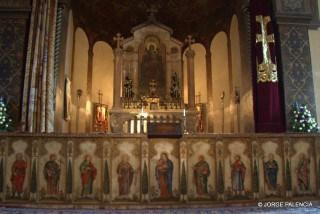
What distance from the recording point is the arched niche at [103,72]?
17.5 metres

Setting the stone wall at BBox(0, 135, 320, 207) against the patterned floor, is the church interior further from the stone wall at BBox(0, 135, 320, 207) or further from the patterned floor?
the patterned floor

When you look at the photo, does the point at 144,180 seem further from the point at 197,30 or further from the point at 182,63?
the point at 197,30

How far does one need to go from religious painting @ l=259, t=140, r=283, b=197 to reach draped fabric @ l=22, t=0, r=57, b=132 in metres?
5.83

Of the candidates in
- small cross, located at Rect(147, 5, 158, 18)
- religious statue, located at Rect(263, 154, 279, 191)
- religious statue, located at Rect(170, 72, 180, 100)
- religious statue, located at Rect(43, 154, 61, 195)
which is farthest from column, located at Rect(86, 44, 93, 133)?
religious statue, located at Rect(263, 154, 279, 191)

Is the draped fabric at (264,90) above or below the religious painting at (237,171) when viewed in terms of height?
above

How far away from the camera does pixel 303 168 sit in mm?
8227

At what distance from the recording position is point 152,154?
7949 millimetres

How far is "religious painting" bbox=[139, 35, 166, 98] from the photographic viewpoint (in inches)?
640

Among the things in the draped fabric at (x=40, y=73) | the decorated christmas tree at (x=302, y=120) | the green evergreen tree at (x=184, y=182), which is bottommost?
the green evergreen tree at (x=184, y=182)

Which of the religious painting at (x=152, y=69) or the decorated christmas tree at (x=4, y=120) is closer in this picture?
the decorated christmas tree at (x=4, y=120)

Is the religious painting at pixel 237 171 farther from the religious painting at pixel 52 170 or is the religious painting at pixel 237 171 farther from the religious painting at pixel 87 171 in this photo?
the religious painting at pixel 52 170

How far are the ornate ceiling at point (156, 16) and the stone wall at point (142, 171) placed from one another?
8528 mm

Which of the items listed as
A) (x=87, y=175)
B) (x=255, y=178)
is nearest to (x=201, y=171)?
(x=255, y=178)

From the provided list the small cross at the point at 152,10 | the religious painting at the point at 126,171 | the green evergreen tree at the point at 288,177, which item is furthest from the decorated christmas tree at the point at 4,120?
the small cross at the point at 152,10
